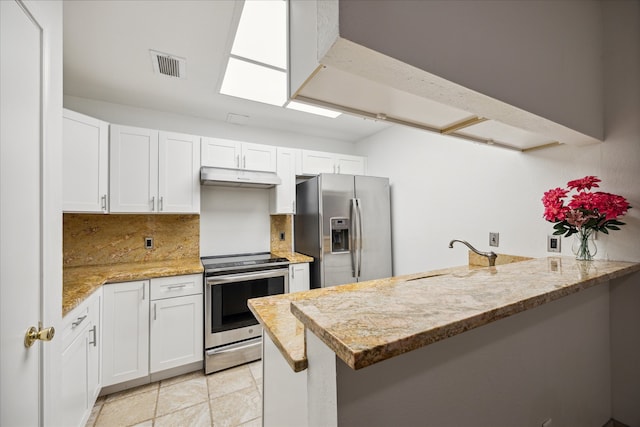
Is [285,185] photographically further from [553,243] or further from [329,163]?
[553,243]

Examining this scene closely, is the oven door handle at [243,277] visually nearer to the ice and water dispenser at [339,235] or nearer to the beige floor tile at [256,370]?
the ice and water dispenser at [339,235]

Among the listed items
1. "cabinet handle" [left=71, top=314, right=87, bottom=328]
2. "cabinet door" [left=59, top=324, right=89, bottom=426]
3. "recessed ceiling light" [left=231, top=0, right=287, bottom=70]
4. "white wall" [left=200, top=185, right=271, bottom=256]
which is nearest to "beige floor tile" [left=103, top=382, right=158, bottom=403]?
"cabinet door" [left=59, top=324, right=89, bottom=426]

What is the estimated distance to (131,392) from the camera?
212cm

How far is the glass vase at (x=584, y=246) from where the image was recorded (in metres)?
1.51

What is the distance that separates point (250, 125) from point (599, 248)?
10.9 feet

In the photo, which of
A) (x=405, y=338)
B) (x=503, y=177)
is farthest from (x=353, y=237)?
(x=405, y=338)

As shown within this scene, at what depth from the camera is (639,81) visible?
1447 millimetres

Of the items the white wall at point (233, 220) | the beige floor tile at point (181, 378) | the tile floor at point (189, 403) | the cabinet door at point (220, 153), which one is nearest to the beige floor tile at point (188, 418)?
the tile floor at point (189, 403)

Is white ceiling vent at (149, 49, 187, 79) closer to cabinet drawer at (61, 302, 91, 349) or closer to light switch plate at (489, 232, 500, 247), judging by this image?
cabinet drawer at (61, 302, 91, 349)

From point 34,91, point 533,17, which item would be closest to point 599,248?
point 533,17

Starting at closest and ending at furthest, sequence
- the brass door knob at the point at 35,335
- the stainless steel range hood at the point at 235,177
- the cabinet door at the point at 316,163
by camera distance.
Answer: the brass door knob at the point at 35,335, the stainless steel range hood at the point at 235,177, the cabinet door at the point at 316,163

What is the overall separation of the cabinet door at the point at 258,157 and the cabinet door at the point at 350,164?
90 cm

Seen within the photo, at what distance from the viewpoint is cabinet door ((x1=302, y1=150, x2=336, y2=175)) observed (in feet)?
10.6

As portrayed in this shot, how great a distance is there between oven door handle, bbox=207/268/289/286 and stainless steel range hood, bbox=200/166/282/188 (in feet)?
3.07
